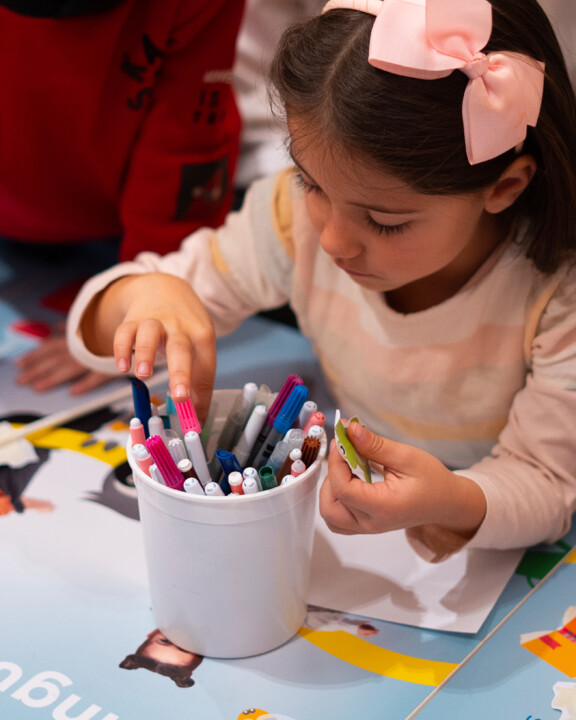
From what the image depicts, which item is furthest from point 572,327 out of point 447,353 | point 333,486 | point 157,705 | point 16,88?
point 16,88

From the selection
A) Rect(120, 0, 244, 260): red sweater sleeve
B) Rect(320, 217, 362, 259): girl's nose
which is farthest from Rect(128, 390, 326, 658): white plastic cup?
Rect(120, 0, 244, 260): red sweater sleeve

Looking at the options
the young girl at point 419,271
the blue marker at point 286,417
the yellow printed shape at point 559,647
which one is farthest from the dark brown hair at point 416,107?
the yellow printed shape at point 559,647

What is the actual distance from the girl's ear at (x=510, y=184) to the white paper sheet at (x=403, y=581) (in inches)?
8.6

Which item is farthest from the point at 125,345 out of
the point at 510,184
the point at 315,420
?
the point at 510,184

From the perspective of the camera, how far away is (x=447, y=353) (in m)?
0.54

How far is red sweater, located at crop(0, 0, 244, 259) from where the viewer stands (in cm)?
66

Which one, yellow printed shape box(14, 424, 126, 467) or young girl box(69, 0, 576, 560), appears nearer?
young girl box(69, 0, 576, 560)

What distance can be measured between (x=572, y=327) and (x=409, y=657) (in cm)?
22

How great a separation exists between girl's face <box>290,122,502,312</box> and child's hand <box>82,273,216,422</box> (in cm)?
10

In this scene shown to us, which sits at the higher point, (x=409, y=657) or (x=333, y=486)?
(x=333, y=486)

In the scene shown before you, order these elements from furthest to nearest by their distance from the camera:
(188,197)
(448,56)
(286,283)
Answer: (188,197)
(286,283)
(448,56)

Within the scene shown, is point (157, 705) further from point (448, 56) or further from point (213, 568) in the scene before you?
point (448, 56)

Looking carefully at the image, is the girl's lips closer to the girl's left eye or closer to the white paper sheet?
the girl's left eye

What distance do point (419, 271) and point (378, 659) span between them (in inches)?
8.6
